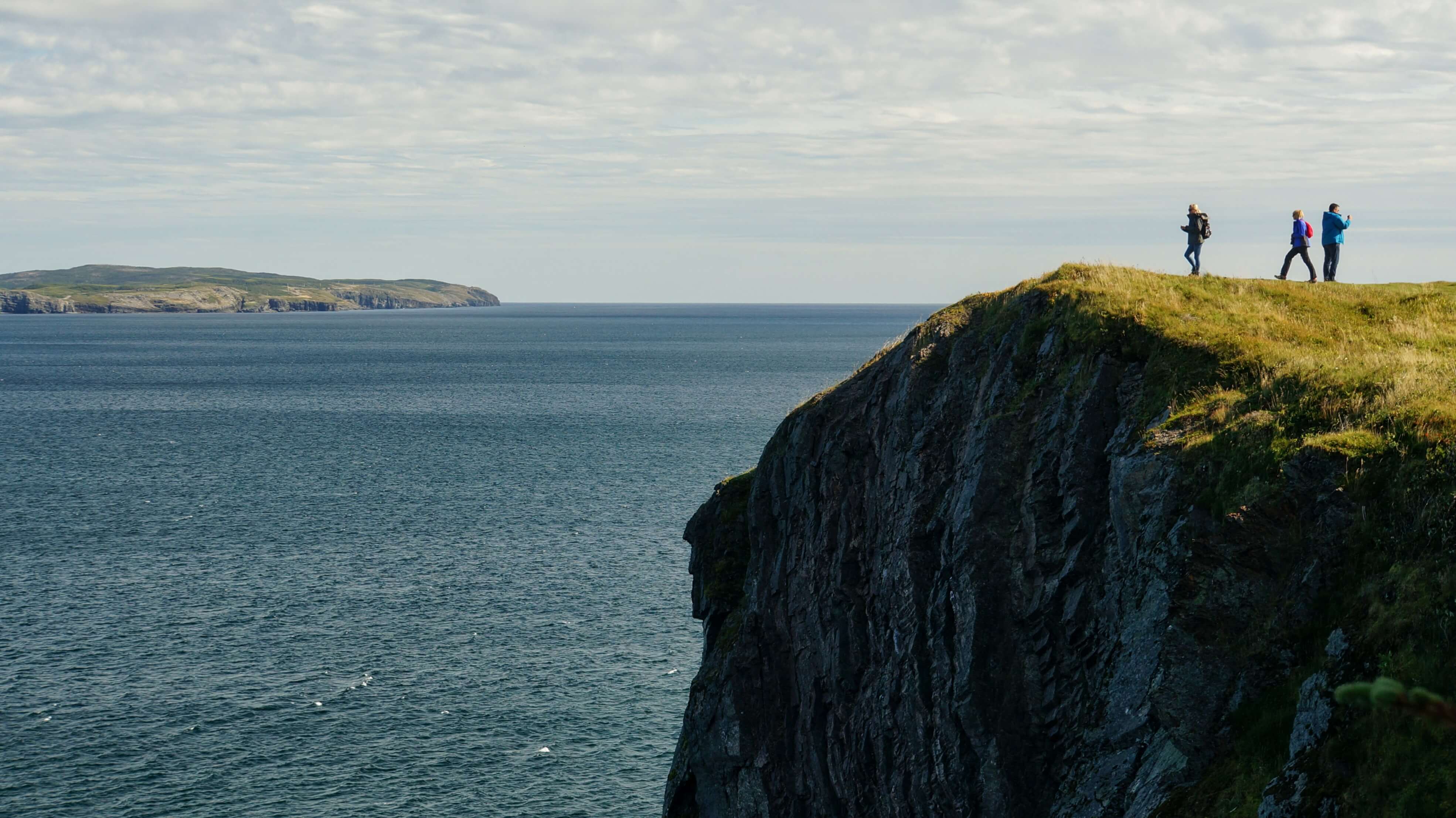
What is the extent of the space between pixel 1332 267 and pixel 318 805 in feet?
138

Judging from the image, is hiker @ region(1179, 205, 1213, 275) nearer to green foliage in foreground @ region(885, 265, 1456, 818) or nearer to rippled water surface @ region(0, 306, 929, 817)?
green foliage in foreground @ region(885, 265, 1456, 818)

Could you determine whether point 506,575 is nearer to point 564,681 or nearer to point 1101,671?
point 564,681

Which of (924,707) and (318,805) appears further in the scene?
(318,805)

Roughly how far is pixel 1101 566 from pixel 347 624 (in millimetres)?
52232

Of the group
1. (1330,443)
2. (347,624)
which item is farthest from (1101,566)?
(347,624)

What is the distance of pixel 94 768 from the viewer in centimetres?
4722

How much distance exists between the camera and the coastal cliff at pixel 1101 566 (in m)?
15.3

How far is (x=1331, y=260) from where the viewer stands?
33.6 m

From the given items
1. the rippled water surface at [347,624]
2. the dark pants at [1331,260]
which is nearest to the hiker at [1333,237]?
the dark pants at [1331,260]

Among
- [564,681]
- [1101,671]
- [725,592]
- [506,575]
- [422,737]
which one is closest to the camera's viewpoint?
[1101,671]

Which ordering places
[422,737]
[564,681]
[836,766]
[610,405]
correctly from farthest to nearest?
1. [610,405]
2. [564,681]
3. [422,737]
4. [836,766]

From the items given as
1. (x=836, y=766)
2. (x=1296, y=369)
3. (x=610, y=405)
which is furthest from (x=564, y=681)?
(x=610, y=405)

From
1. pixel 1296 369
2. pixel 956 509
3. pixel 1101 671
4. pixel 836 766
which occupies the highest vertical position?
pixel 1296 369

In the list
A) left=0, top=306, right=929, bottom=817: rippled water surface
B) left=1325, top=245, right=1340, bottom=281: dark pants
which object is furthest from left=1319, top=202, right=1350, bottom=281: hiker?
left=0, top=306, right=929, bottom=817: rippled water surface
